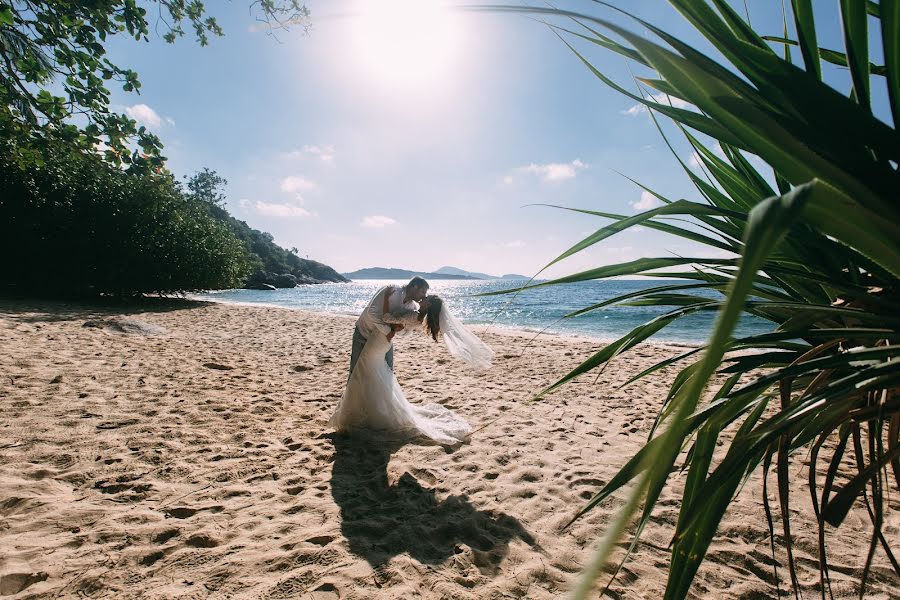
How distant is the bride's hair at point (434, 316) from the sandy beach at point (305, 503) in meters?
1.22

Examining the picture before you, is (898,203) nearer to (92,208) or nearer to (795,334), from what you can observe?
(795,334)

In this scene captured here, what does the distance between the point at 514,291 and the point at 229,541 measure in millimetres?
2409

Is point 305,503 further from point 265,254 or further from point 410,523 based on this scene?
point 265,254

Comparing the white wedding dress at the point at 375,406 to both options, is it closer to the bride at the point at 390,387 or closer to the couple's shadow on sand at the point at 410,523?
the bride at the point at 390,387

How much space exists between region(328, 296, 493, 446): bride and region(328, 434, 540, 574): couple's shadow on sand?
2.94ft

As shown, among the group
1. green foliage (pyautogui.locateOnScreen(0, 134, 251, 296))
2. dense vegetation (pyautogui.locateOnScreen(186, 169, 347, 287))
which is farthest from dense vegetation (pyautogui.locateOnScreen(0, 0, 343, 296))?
dense vegetation (pyautogui.locateOnScreen(186, 169, 347, 287))

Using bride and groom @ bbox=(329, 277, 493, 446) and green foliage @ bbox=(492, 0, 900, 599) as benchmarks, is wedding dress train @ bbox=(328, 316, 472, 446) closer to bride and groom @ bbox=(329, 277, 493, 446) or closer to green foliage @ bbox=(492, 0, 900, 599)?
bride and groom @ bbox=(329, 277, 493, 446)

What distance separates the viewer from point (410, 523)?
9.00ft

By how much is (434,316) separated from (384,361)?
2.66 ft

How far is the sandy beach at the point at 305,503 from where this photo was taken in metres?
2.16

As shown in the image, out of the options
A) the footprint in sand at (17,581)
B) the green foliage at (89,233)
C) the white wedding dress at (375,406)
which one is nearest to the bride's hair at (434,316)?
the white wedding dress at (375,406)

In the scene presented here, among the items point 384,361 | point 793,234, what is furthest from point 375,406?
point 793,234

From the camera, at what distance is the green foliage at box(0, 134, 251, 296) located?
16000mm

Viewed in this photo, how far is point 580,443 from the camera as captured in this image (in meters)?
4.19
